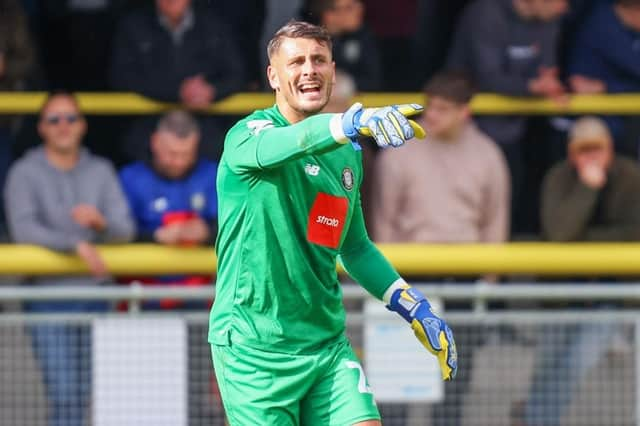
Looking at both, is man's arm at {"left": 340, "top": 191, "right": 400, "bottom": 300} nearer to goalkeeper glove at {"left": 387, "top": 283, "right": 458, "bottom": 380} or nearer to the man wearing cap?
goalkeeper glove at {"left": 387, "top": 283, "right": 458, "bottom": 380}

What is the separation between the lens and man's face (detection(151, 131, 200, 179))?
7805mm

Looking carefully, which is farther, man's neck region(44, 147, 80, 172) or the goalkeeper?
man's neck region(44, 147, 80, 172)

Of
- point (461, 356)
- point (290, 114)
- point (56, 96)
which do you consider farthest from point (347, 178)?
point (56, 96)

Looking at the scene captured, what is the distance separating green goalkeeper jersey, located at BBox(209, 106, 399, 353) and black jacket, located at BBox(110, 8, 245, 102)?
3.23 metres

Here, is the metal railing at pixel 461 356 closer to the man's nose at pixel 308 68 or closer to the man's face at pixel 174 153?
the man's face at pixel 174 153

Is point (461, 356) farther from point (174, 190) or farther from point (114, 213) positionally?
point (114, 213)

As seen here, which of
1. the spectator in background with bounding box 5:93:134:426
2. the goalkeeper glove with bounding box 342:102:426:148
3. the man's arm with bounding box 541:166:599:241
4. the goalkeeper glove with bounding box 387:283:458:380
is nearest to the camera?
the goalkeeper glove with bounding box 342:102:426:148

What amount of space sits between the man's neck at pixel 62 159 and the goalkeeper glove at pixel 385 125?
3665 millimetres

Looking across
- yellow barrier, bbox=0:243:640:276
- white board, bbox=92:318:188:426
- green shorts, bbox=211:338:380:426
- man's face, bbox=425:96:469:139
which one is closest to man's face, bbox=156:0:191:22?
yellow barrier, bbox=0:243:640:276

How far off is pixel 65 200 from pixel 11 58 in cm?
95

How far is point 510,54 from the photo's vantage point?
8.38 m

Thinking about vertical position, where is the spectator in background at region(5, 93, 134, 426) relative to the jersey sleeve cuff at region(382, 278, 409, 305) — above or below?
above

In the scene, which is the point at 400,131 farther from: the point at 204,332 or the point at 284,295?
the point at 204,332

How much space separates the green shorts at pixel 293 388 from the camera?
496 cm
